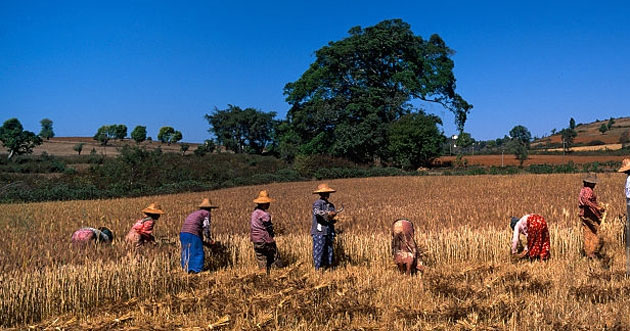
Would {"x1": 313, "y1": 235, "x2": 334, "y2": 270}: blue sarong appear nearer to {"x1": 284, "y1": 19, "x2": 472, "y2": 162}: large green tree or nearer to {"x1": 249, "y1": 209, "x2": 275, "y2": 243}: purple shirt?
{"x1": 249, "y1": 209, "x2": 275, "y2": 243}: purple shirt

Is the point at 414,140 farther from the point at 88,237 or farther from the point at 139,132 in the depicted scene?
the point at 139,132

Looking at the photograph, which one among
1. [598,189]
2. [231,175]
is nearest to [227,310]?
[598,189]

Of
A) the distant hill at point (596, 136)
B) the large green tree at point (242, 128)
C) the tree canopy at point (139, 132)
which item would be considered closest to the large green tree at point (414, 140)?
the large green tree at point (242, 128)

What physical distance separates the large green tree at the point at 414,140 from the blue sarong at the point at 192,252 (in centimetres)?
3519

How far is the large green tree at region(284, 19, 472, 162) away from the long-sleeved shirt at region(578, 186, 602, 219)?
34312 mm

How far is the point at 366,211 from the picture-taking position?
15867 mm

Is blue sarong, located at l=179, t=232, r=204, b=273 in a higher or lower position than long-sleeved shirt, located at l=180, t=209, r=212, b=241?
lower

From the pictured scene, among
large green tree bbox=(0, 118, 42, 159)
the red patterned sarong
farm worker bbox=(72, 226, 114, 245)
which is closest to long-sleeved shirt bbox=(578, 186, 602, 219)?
the red patterned sarong

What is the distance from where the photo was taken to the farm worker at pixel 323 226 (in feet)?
27.7

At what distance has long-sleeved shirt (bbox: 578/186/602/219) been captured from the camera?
349 inches

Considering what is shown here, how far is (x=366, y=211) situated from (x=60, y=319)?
35.6ft

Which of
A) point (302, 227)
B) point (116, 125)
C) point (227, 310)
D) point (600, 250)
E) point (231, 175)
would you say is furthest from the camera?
point (116, 125)

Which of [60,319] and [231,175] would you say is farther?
[231,175]

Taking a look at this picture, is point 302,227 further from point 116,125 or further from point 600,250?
point 116,125
